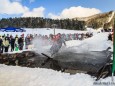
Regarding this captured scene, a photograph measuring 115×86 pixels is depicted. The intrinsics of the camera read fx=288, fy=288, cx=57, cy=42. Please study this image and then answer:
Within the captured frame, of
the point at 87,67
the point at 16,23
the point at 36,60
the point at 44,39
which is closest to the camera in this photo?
the point at 87,67

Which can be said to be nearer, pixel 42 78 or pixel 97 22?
pixel 42 78

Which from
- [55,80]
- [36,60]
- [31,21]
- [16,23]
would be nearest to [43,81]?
[55,80]

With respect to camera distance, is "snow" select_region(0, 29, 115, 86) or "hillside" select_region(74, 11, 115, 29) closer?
"snow" select_region(0, 29, 115, 86)

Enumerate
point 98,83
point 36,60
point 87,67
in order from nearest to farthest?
point 98,83, point 87,67, point 36,60

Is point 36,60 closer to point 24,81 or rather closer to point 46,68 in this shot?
point 46,68

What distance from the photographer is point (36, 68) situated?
14.0 metres

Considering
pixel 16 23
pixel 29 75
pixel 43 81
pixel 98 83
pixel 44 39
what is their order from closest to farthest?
1. pixel 98 83
2. pixel 43 81
3. pixel 29 75
4. pixel 44 39
5. pixel 16 23

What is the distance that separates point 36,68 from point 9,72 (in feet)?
4.37

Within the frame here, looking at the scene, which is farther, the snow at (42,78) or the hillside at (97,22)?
the hillside at (97,22)

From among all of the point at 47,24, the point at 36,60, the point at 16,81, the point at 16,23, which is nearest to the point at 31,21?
the point at 47,24

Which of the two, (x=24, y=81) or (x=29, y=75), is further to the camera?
(x=29, y=75)

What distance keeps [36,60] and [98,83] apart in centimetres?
579

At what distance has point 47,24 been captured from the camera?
57.5 metres

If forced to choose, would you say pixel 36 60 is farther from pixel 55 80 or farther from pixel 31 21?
pixel 31 21
